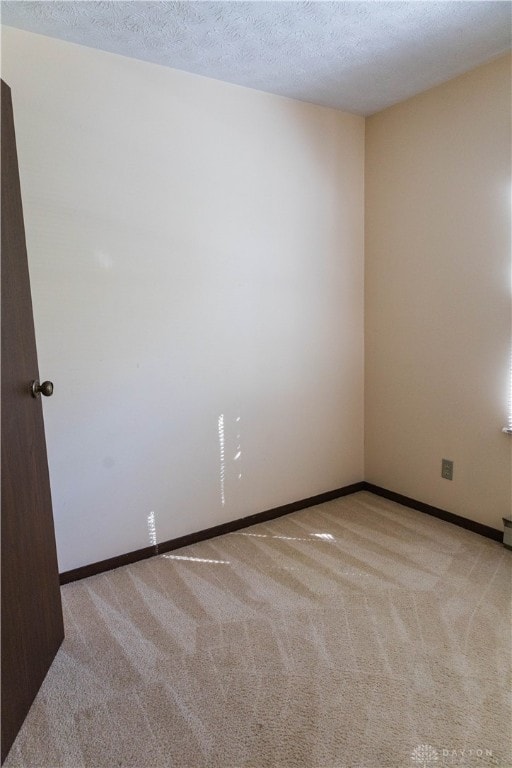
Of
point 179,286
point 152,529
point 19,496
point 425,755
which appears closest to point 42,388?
point 19,496

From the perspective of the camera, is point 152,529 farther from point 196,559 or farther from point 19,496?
point 19,496

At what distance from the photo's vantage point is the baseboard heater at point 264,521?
250 centimetres

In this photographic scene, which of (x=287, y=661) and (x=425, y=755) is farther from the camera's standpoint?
(x=287, y=661)

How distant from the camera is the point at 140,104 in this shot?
243cm

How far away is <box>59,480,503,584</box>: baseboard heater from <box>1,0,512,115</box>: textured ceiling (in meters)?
2.45

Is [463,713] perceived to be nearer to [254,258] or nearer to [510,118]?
[254,258]

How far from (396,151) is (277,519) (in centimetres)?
243

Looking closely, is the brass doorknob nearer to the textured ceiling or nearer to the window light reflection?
the window light reflection

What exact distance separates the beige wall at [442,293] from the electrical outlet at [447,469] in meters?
0.03

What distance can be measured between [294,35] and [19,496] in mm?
2216

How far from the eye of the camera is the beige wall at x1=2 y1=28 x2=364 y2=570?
7.49 ft

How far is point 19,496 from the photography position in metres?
1.63

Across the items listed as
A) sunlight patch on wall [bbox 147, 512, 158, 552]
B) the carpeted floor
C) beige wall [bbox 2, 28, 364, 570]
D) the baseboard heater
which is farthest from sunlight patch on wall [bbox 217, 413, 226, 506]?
sunlight patch on wall [bbox 147, 512, 158, 552]

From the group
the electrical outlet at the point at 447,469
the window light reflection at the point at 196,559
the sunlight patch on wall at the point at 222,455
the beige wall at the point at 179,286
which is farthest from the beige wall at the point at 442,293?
the window light reflection at the point at 196,559
